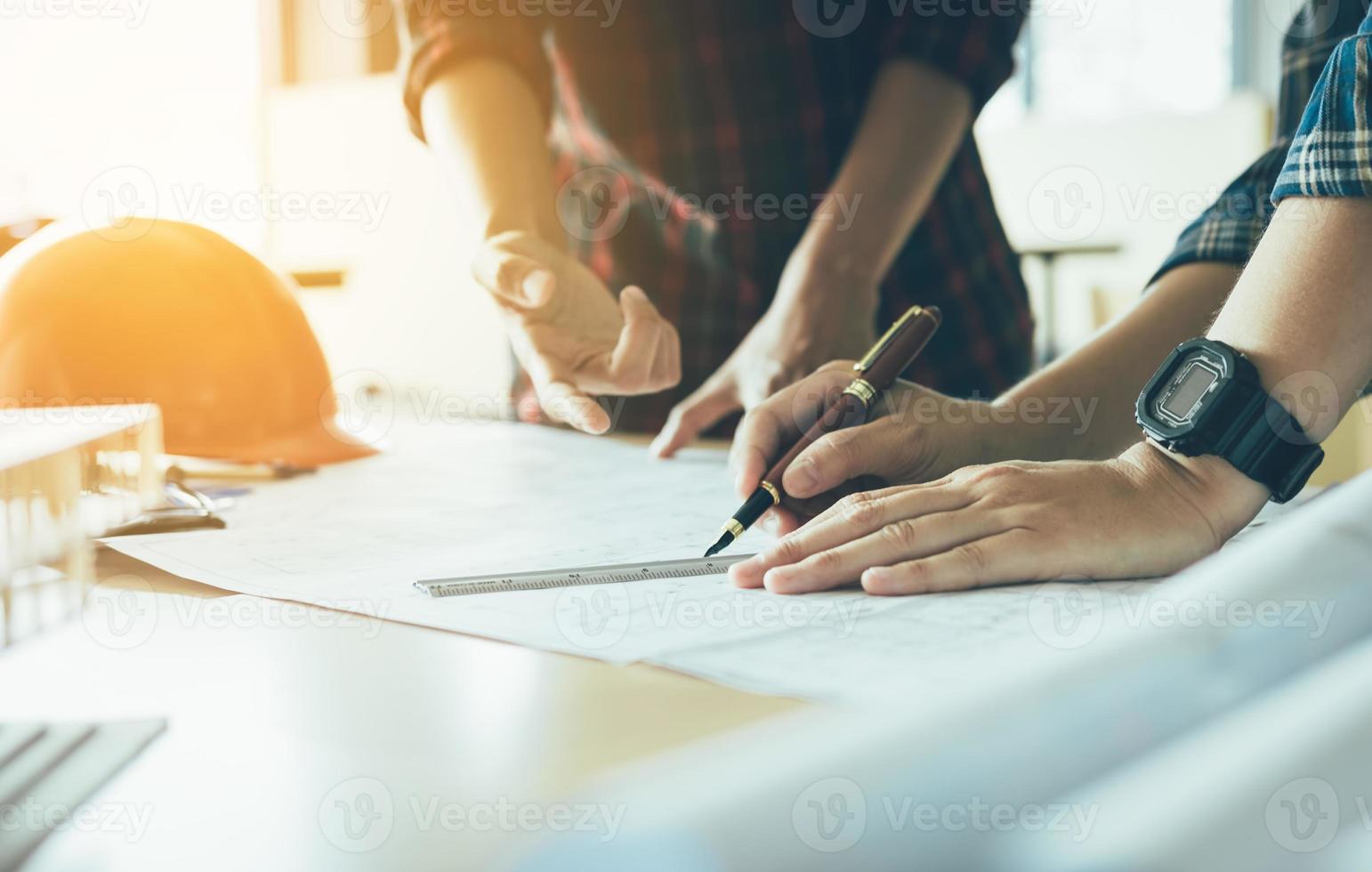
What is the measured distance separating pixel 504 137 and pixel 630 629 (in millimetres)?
847

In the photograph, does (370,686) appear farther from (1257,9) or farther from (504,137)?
(1257,9)

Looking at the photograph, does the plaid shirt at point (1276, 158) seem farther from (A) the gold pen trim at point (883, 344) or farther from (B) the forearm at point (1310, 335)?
(A) the gold pen trim at point (883, 344)

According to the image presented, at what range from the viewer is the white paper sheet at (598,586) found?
430mm

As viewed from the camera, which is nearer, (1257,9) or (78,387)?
(78,387)

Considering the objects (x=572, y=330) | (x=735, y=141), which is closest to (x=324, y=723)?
(x=572, y=330)

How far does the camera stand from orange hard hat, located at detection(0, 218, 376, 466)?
87 cm

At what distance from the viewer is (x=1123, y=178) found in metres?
3.00

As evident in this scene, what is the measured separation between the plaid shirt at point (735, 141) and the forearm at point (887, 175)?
4cm

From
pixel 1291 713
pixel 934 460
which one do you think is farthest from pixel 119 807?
pixel 934 460

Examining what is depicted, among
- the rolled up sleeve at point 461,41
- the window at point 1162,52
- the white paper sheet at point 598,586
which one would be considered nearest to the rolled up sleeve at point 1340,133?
the white paper sheet at point 598,586

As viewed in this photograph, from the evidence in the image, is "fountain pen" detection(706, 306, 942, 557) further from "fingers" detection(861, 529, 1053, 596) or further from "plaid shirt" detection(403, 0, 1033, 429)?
"plaid shirt" detection(403, 0, 1033, 429)

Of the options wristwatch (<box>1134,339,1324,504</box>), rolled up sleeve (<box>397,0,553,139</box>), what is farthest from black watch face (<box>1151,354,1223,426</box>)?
rolled up sleeve (<box>397,0,553,139</box>)

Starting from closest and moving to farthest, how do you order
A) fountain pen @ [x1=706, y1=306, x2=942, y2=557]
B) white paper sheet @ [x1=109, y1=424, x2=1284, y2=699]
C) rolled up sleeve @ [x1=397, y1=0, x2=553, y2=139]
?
1. white paper sheet @ [x1=109, y1=424, x2=1284, y2=699]
2. fountain pen @ [x1=706, y1=306, x2=942, y2=557]
3. rolled up sleeve @ [x1=397, y1=0, x2=553, y2=139]

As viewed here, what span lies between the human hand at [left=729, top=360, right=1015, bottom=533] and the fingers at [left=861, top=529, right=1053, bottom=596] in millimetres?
147
